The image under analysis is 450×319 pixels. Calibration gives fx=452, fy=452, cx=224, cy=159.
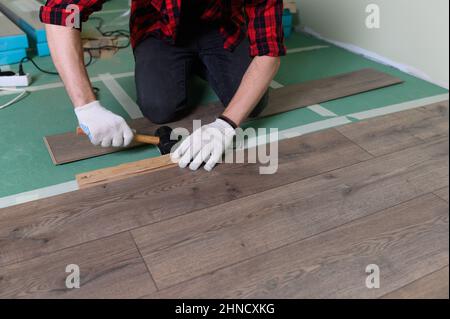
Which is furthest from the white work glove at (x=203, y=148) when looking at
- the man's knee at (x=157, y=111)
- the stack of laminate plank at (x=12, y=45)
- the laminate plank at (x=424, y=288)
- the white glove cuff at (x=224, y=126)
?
the stack of laminate plank at (x=12, y=45)

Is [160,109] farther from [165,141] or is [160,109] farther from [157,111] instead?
[165,141]

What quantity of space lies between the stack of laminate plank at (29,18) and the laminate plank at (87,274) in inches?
85.7

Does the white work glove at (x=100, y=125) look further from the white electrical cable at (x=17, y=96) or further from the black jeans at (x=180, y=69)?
the white electrical cable at (x=17, y=96)

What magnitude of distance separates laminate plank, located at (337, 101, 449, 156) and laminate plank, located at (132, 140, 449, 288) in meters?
0.13

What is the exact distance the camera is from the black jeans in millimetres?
2320

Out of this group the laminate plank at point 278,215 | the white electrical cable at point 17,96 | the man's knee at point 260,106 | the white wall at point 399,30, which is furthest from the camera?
the white wall at point 399,30

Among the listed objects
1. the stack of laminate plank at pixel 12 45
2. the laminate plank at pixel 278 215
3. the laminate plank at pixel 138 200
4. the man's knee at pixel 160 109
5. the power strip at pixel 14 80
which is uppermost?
the stack of laminate plank at pixel 12 45

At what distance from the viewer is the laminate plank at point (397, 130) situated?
2.16 m

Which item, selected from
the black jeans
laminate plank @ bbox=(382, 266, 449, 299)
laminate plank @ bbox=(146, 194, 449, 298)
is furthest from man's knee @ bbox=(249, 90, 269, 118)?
laminate plank @ bbox=(382, 266, 449, 299)

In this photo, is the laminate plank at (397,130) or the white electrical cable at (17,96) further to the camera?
the white electrical cable at (17,96)

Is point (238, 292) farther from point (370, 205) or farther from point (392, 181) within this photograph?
point (392, 181)

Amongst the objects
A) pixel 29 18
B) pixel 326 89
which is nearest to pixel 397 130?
pixel 326 89
